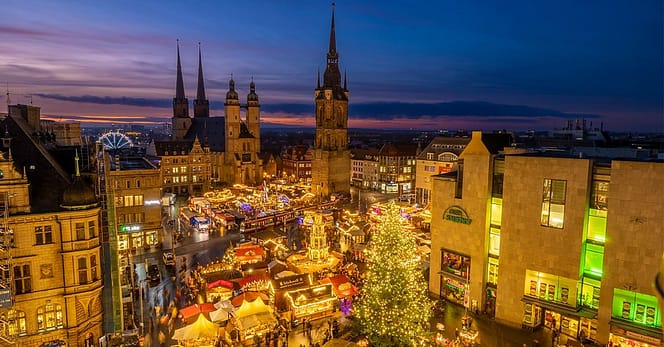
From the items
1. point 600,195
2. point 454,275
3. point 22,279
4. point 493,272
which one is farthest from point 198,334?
point 600,195

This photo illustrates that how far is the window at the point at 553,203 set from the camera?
22.5m

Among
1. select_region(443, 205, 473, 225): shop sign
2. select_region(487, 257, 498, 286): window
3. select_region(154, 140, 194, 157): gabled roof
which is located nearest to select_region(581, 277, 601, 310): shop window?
select_region(487, 257, 498, 286): window

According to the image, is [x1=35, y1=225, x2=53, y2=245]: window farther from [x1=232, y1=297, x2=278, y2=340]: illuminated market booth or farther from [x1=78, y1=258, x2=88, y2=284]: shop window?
[x1=232, y1=297, x2=278, y2=340]: illuminated market booth

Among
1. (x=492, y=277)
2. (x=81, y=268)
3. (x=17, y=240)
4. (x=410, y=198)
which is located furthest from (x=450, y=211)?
(x=410, y=198)

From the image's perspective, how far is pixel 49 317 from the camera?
20.7 m

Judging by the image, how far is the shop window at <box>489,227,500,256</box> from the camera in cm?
2566

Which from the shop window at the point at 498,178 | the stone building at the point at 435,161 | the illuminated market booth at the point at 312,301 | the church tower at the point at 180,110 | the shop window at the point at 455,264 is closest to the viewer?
the illuminated market booth at the point at 312,301

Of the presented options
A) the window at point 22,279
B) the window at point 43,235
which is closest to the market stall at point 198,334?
the window at point 22,279

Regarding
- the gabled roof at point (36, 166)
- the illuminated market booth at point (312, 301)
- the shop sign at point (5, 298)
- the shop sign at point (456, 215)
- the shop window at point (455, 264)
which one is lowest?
the illuminated market booth at point (312, 301)

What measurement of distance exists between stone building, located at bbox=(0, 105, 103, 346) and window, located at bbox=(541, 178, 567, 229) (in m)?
24.3

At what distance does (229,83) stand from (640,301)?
72.4m

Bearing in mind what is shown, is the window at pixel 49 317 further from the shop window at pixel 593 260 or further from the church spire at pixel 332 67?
the church spire at pixel 332 67

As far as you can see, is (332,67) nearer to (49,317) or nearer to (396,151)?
(396,151)

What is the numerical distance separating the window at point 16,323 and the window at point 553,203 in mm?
27246
